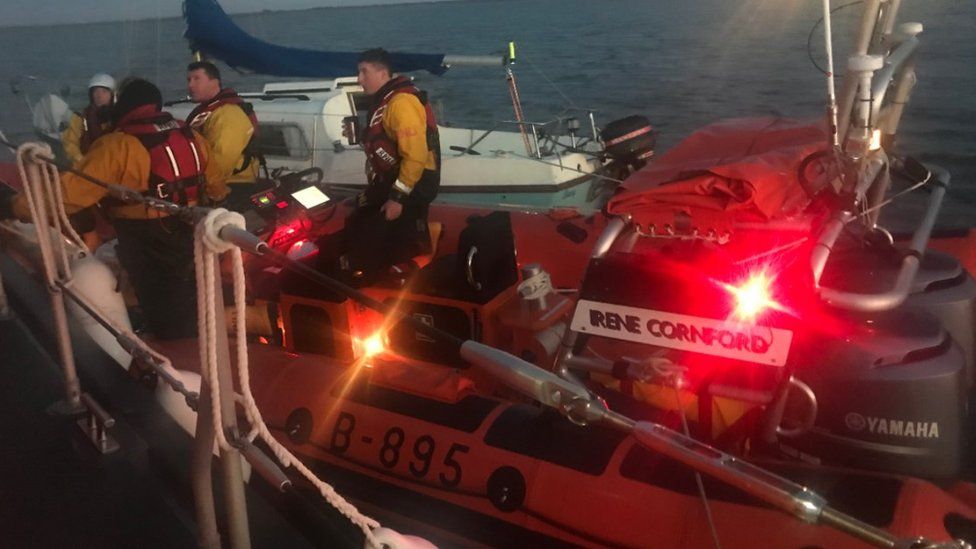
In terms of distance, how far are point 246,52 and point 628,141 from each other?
19.9ft

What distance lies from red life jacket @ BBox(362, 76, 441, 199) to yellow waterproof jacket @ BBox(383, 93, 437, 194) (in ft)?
0.15

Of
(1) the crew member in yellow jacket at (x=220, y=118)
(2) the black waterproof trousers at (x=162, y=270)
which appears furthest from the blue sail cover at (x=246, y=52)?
A: (2) the black waterproof trousers at (x=162, y=270)

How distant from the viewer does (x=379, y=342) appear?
159 inches

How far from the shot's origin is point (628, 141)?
5508 mm

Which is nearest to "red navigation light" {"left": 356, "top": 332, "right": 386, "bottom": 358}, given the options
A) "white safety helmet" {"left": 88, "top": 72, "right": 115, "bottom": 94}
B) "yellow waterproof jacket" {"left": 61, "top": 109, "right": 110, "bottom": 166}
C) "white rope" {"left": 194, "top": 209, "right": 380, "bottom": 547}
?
"white rope" {"left": 194, "top": 209, "right": 380, "bottom": 547}

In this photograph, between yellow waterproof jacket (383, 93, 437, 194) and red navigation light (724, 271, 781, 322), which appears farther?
yellow waterproof jacket (383, 93, 437, 194)

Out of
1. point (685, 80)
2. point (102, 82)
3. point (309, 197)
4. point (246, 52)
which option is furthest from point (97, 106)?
point (685, 80)

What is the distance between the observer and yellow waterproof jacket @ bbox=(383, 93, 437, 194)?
4328 mm

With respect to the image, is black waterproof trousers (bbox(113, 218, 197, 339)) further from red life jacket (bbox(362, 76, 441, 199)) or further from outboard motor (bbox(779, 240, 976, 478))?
outboard motor (bbox(779, 240, 976, 478))

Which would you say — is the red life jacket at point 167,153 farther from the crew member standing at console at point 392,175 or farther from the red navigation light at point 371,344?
the red navigation light at point 371,344

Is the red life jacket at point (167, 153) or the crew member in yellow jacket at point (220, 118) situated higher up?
the crew member in yellow jacket at point (220, 118)

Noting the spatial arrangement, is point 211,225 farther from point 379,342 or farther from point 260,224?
point 260,224

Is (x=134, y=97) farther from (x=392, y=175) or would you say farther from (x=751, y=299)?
(x=751, y=299)

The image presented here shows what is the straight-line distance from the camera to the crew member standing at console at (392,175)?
4211 millimetres
